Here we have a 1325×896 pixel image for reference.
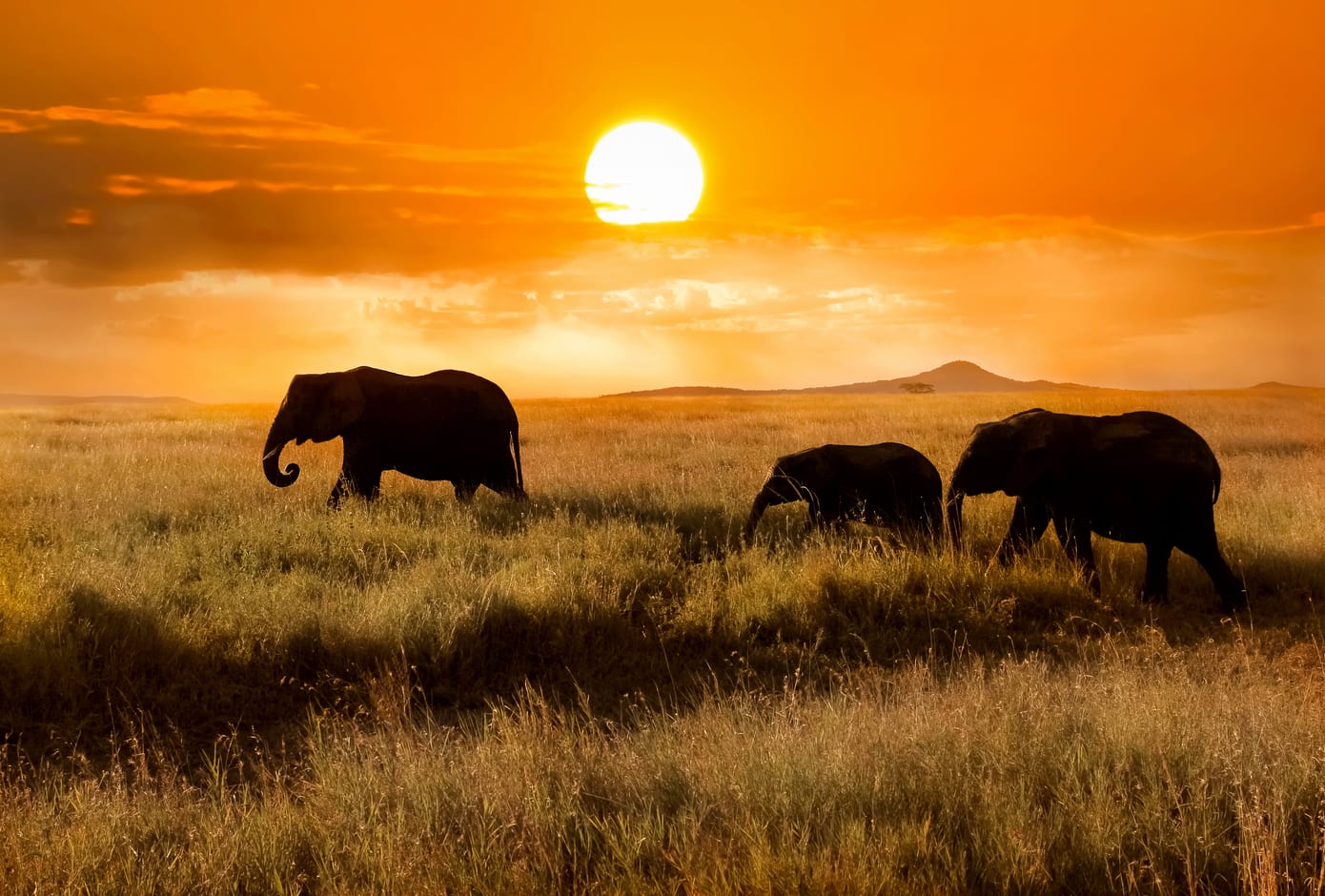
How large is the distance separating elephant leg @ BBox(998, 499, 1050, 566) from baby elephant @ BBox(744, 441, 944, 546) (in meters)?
0.69

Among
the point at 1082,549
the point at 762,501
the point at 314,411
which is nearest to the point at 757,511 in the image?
the point at 762,501

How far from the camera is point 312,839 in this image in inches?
161

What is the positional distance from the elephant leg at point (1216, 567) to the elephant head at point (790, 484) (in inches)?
129

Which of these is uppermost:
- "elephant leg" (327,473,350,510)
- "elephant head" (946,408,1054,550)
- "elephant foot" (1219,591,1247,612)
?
"elephant head" (946,408,1054,550)

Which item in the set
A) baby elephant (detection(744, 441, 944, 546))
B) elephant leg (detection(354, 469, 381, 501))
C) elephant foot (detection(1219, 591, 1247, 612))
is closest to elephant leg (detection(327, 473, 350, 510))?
elephant leg (detection(354, 469, 381, 501))

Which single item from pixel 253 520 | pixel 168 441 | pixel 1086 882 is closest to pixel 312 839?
pixel 1086 882

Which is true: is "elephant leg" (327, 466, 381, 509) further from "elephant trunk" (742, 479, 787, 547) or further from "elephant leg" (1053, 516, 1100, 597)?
"elephant leg" (1053, 516, 1100, 597)

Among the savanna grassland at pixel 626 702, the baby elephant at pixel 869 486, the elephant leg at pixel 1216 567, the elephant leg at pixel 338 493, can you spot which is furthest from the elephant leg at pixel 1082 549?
the elephant leg at pixel 338 493

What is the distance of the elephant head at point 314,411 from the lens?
11883mm

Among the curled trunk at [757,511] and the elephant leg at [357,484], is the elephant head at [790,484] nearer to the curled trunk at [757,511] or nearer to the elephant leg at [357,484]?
the curled trunk at [757,511]

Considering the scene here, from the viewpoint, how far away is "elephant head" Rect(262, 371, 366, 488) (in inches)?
468

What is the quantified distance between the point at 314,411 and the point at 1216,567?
965cm

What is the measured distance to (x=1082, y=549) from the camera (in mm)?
8797

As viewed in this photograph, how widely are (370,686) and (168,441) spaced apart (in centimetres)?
1856
